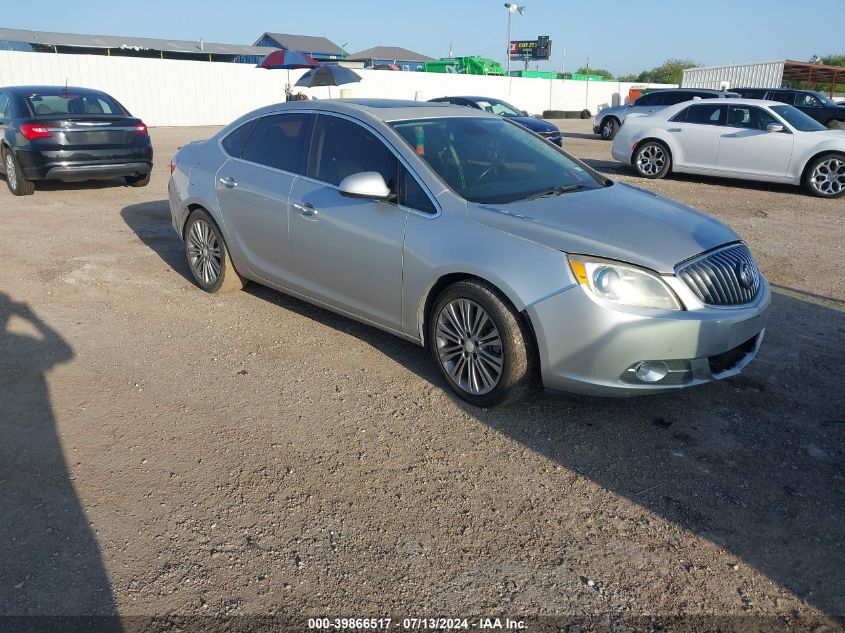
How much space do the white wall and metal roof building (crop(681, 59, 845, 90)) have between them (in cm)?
1170

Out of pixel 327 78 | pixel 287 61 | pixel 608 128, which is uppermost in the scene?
pixel 287 61

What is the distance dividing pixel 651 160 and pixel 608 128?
32.4 ft

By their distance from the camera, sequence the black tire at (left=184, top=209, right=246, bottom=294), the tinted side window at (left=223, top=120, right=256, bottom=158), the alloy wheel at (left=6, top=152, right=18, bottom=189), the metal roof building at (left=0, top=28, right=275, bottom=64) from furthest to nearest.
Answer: the metal roof building at (left=0, top=28, right=275, bottom=64) < the alloy wheel at (left=6, top=152, right=18, bottom=189) < the black tire at (left=184, top=209, right=246, bottom=294) < the tinted side window at (left=223, top=120, right=256, bottom=158)

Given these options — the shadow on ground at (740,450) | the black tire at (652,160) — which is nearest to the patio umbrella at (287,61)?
the black tire at (652,160)

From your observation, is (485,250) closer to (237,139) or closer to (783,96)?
(237,139)

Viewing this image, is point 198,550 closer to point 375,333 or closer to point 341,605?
point 341,605

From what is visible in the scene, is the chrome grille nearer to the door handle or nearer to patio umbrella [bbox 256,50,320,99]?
the door handle

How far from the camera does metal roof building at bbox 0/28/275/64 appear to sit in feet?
159

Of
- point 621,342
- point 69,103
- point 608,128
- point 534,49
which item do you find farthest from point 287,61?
point 534,49

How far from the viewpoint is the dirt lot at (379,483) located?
8.92 ft

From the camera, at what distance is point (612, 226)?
399cm

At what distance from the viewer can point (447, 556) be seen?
2.92 metres

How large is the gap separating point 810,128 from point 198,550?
1213 centimetres

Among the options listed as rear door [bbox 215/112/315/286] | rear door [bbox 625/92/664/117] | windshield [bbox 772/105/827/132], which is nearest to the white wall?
rear door [bbox 625/92/664/117]
